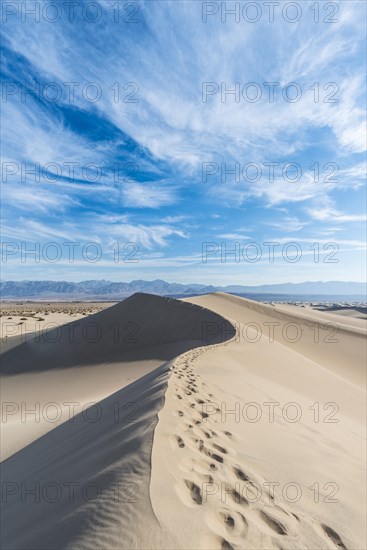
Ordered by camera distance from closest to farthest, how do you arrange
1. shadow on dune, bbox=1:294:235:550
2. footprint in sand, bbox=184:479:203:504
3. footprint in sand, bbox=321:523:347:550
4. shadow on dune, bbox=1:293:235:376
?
shadow on dune, bbox=1:294:235:550
footprint in sand, bbox=321:523:347:550
footprint in sand, bbox=184:479:203:504
shadow on dune, bbox=1:293:235:376

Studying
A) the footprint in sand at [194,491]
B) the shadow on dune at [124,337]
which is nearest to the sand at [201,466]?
the footprint in sand at [194,491]

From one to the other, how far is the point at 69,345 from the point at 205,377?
13938 mm

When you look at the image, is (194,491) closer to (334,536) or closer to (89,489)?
(89,489)

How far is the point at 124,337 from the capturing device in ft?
62.5

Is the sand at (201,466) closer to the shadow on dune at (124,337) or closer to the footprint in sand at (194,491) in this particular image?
the footprint in sand at (194,491)

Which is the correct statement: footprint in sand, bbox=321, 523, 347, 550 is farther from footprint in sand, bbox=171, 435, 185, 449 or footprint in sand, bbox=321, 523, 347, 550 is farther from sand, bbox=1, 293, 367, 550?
footprint in sand, bbox=171, 435, 185, 449

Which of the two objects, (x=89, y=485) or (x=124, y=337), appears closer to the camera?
(x=89, y=485)

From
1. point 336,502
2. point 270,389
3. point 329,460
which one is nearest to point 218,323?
point 270,389

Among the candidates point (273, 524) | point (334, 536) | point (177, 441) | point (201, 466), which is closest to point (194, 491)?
point (201, 466)

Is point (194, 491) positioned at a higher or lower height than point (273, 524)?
higher

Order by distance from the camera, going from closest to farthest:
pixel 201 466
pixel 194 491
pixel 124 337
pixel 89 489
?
pixel 194 491 < pixel 89 489 < pixel 201 466 < pixel 124 337

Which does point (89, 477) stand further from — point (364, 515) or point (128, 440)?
point (364, 515)

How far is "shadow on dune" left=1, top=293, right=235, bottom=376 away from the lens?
16656mm

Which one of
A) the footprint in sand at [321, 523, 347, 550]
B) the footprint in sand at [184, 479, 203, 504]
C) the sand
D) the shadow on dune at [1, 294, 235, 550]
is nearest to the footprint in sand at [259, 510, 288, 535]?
the sand
